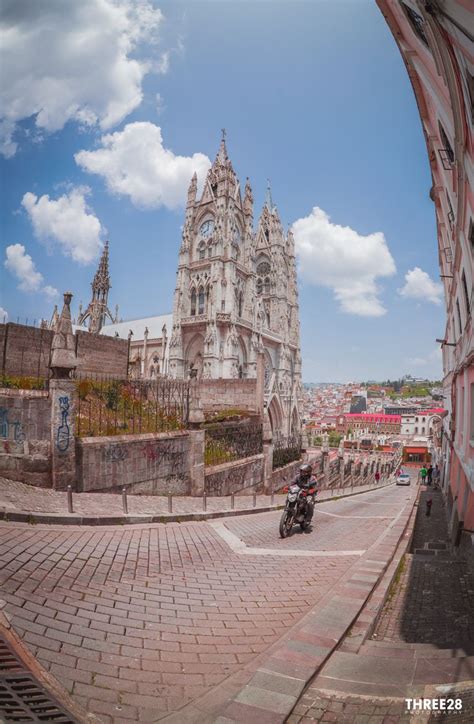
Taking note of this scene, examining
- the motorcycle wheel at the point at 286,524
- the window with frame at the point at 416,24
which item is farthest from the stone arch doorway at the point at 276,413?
the window with frame at the point at 416,24

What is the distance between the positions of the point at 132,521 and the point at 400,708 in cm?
560

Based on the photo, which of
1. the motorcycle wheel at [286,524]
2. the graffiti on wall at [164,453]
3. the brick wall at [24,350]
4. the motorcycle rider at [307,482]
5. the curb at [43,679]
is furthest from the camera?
the brick wall at [24,350]

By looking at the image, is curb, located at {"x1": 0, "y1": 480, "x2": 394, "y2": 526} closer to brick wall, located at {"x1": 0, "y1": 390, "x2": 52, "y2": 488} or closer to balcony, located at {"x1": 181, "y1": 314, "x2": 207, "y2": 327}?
brick wall, located at {"x1": 0, "y1": 390, "x2": 52, "y2": 488}

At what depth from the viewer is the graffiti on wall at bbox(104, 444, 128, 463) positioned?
31.1ft

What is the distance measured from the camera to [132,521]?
23.6 feet

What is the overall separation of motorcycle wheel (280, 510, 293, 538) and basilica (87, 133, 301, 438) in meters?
25.4

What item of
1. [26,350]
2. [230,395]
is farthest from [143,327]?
[26,350]

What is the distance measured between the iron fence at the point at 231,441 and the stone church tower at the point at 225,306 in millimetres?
19934

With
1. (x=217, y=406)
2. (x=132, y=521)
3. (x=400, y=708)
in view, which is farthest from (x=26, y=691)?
(x=217, y=406)

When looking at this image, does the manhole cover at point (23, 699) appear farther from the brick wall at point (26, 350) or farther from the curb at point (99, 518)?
the brick wall at point (26, 350)

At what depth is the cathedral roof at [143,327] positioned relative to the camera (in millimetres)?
48562

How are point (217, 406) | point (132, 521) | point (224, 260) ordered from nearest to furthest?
point (132, 521) → point (217, 406) → point (224, 260)

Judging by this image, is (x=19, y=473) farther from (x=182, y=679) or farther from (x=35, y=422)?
(x=182, y=679)

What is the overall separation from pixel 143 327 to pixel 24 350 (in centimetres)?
3830
